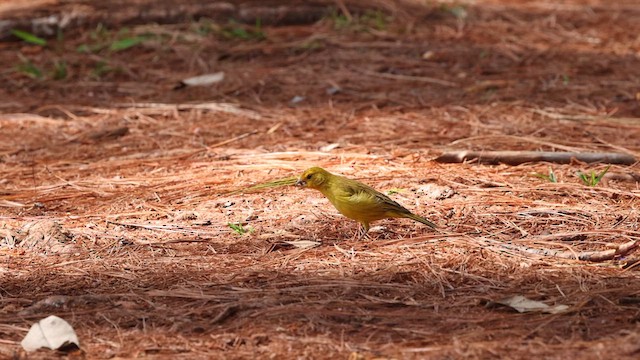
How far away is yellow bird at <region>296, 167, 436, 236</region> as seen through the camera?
12.8ft

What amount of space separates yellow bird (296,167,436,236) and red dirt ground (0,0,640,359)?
0.11 metres

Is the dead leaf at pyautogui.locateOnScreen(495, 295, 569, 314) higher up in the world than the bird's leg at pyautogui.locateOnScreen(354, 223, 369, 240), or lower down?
higher up

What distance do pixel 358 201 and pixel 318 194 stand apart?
0.71 metres

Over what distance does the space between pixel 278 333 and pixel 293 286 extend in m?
0.42

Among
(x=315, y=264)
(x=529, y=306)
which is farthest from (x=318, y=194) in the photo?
(x=529, y=306)

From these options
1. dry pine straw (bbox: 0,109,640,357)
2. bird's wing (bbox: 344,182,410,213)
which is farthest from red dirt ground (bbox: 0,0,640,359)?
bird's wing (bbox: 344,182,410,213)

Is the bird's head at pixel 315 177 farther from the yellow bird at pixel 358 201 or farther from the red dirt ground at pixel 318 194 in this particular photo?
the red dirt ground at pixel 318 194

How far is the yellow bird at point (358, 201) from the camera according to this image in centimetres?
391

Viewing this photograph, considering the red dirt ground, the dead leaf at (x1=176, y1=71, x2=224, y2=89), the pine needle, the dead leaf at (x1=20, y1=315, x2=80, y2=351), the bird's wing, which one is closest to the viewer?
the dead leaf at (x1=20, y1=315, x2=80, y2=351)

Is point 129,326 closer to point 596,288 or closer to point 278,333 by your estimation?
point 278,333

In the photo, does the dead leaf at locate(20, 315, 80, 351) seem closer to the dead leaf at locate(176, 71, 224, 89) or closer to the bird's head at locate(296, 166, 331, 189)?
the bird's head at locate(296, 166, 331, 189)

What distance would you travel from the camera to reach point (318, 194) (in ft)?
15.1

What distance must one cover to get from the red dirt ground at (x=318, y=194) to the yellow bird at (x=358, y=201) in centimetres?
11

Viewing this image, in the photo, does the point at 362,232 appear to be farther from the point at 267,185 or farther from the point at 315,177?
the point at 267,185
